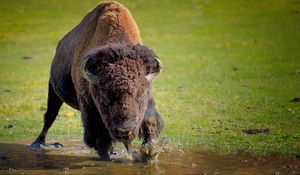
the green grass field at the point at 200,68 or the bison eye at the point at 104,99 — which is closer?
the bison eye at the point at 104,99

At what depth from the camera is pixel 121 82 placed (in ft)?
30.7

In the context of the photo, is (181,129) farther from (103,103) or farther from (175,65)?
(175,65)

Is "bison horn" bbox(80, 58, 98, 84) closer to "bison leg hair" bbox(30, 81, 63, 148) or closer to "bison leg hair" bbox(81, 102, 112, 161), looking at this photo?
"bison leg hair" bbox(81, 102, 112, 161)

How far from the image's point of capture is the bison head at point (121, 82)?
910 centimetres

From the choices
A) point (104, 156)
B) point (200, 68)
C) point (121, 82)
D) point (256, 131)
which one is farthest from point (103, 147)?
point (200, 68)

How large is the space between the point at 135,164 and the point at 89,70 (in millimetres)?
1655

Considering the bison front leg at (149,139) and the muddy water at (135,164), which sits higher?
the bison front leg at (149,139)

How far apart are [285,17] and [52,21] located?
1289 centimetres

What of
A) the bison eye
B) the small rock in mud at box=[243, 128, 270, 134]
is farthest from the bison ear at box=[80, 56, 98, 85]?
the small rock in mud at box=[243, 128, 270, 134]

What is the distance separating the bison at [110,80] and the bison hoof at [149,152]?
0.9 inches

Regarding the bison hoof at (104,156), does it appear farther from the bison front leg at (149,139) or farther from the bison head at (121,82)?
the bison head at (121,82)

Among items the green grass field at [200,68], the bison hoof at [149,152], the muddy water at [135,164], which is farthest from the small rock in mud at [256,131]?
the bison hoof at [149,152]

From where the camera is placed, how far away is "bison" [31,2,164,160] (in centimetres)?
928

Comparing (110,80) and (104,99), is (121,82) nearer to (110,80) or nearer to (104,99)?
(110,80)
